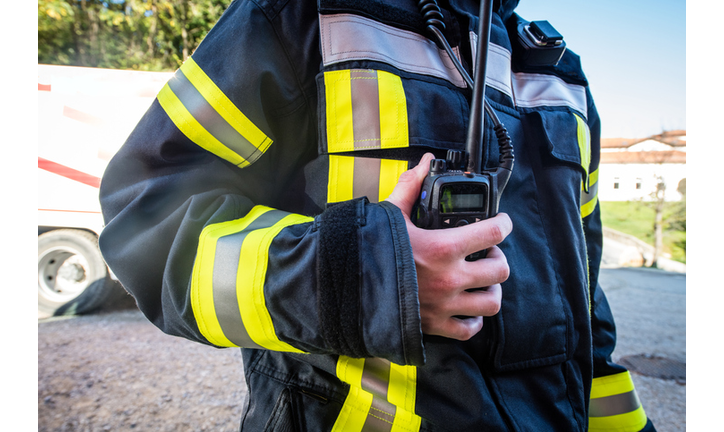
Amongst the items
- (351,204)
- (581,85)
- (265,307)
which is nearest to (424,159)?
(351,204)

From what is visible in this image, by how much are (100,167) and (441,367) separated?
4.22m

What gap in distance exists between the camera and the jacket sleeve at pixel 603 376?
1161 millimetres

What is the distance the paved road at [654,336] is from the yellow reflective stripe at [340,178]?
3.48m

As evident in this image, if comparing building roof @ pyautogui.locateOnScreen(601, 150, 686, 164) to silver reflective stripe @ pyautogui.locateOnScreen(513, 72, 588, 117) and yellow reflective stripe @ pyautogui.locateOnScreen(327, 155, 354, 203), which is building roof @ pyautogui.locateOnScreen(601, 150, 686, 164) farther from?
yellow reflective stripe @ pyautogui.locateOnScreen(327, 155, 354, 203)

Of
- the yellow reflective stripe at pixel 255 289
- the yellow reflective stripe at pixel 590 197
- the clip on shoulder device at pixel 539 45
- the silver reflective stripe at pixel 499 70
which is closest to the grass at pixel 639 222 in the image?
the yellow reflective stripe at pixel 590 197

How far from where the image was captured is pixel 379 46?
2.64 ft

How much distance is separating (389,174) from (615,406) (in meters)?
1.09

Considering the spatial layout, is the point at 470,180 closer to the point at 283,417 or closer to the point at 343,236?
the point at 343,236

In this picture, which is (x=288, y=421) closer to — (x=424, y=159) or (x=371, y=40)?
(x=424, y=159)

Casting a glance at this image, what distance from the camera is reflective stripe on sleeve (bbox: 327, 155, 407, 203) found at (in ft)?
2.60

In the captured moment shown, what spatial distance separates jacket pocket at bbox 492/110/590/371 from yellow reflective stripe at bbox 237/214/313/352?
486 millimetres

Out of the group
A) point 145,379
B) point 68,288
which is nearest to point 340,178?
point 145,379

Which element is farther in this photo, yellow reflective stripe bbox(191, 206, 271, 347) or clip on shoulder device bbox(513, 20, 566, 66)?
clip on shoulder device bbox(513, 20, 566, 66)

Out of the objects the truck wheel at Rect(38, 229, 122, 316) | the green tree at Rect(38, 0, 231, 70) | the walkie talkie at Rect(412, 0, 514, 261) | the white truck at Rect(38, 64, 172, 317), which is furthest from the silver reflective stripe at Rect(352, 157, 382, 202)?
the green tree at Rect(38, 0, 231, 70)
